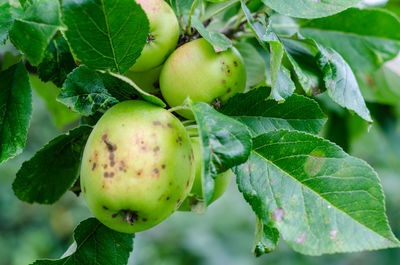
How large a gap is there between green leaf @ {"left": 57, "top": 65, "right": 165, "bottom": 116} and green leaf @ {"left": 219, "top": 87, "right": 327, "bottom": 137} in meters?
0.17

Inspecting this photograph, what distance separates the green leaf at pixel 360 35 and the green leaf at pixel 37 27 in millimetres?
672

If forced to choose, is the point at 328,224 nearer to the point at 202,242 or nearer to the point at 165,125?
the point at 165,125

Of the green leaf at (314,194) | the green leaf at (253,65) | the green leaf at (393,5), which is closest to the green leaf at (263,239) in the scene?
the green leaf at (314,194)

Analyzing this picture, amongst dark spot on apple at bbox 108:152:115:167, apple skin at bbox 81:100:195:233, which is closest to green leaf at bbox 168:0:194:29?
apple skin at bbox 81:100:195:233

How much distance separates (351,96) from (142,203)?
0.48 metres

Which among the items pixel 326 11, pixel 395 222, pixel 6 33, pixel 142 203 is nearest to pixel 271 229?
pixel 142 203

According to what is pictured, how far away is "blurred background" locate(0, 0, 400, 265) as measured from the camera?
161 cm

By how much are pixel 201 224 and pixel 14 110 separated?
9.89 ft

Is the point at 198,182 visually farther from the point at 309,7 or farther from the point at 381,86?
the point at 381,86

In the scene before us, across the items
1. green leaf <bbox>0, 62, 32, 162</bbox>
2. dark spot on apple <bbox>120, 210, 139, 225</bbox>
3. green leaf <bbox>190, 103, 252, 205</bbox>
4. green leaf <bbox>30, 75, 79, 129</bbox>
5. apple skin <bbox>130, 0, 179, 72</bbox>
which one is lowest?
green leaf <bbox>30, 75, 79, 129</bbox>

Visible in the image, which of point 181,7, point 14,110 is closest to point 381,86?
point 181,7

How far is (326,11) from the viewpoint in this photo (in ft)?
2.51

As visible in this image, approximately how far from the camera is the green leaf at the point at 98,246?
817mm

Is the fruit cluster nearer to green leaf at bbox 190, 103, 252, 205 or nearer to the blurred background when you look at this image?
green leaf at bbox 190, 103, 252, 205
